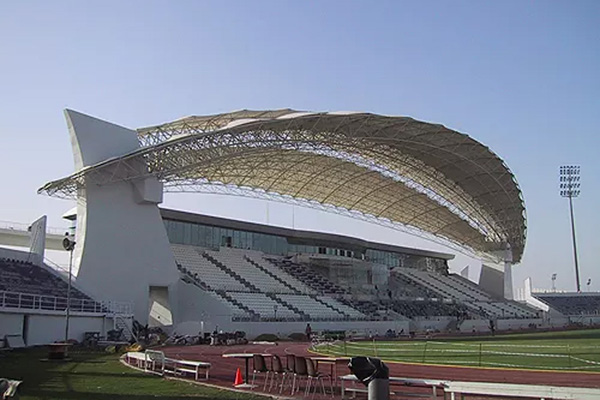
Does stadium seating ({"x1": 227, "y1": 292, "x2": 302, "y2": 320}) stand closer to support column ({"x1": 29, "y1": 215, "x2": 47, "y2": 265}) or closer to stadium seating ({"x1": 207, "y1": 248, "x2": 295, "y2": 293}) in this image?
stadium seating ({"x1": 207, "y1": 248, "x2": 295, "y2": 293})

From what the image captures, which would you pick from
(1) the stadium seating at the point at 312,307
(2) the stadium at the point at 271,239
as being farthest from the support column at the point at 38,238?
(1) the stadium seating at the point at 312,307

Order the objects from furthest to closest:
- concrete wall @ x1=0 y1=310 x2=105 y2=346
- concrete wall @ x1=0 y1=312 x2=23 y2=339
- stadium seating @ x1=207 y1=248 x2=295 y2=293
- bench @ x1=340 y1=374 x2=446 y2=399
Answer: stadium seating @ x1=207 y1=248 x2=295 y2=293 → concrete wall @ x1=0 y1=310 x2=105 y2=346 → concrete wall @ x1=0 y1=312 x2=23 y2=339 → bench @ x1=340 y1=374 x2=446 y2=399

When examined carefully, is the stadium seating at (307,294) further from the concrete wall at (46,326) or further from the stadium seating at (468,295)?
the concrete wall at (46,326)

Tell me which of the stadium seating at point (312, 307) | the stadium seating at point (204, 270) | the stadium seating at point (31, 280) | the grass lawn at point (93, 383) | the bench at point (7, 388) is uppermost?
the stadium seating at point (204, 270)

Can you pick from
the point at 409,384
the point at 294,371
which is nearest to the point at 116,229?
the point at 294,371

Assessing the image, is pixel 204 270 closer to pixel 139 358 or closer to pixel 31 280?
pixel 31 280

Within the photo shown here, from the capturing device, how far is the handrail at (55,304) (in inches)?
1268

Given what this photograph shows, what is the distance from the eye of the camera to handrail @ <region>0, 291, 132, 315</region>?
32.2 meters

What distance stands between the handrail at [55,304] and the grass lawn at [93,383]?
9.93m

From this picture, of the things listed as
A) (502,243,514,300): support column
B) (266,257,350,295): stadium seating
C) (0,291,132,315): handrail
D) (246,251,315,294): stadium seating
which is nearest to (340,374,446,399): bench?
(0,291,132,315): handrail

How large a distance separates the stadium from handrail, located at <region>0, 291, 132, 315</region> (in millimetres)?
120

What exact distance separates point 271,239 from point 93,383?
54774 mm

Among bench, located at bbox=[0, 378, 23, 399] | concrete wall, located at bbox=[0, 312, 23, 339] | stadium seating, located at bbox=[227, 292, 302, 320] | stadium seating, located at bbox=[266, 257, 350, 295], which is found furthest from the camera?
stadium seating, located at bbox=[266, 257, 350, 295]

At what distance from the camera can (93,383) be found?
52.7ft
